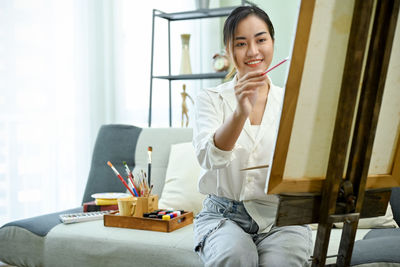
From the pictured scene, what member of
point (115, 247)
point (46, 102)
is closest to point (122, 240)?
point (115, 247)

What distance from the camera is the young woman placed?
1252 mm

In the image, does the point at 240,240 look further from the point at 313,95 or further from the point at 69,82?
the point at 69,82

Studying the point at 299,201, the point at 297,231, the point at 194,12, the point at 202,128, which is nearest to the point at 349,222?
the point at 299,201

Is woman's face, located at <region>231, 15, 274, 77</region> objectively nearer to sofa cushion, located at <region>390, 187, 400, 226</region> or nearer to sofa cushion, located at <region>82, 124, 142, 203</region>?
sofa cushion, located at <region>390, 187, 400, 226</region>

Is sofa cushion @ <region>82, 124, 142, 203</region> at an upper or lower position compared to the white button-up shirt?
lower

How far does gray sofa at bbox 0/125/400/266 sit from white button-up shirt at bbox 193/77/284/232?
0.91 feet

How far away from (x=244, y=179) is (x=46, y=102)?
185 cm

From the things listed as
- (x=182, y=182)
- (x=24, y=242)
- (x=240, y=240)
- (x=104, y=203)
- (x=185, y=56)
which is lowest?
(x=24, y=242)

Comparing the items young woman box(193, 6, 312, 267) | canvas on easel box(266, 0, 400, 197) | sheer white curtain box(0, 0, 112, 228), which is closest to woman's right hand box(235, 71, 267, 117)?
young woman box(193, 6, 312, 267)

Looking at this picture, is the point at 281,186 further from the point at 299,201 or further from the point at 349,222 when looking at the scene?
the point at 349,222

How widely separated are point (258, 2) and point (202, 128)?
249 centimetres

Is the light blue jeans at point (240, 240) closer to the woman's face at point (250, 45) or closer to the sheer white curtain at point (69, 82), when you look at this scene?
the woman's face at point (250, 45)

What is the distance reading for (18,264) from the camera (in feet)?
6.16

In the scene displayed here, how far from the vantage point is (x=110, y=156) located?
7.54ft
